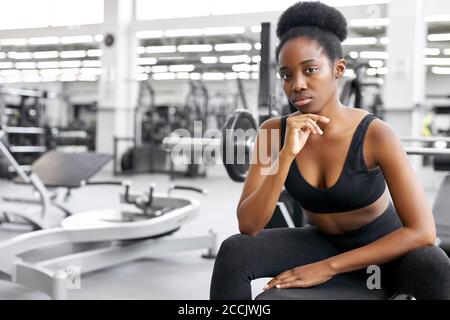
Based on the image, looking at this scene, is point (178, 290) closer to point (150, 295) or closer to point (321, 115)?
point (150, 295)

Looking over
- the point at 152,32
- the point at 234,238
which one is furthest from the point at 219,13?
the point at 234,238

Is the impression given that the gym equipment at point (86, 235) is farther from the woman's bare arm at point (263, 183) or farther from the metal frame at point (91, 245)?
the woman's bare arm at point (263, 183)

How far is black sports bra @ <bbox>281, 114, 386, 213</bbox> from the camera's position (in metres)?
0.81

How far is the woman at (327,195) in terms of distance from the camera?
0.77 metres

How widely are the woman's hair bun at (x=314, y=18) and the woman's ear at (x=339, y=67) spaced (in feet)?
0.15

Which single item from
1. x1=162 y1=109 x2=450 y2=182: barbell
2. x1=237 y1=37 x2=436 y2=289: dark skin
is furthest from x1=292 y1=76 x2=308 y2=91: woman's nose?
x1=162 y1=109 x2=450 y2=182: barbell

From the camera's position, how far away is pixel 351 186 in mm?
804

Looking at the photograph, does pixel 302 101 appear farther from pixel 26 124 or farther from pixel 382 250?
pixel 26 124

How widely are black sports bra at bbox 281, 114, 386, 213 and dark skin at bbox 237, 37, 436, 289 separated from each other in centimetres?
1

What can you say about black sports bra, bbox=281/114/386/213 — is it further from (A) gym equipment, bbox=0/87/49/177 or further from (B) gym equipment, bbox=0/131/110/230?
(A) gym equipment, bbox=0/87/49/177

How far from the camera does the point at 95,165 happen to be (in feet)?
9.42

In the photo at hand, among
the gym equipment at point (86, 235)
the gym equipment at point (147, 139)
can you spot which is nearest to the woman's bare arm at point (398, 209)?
the gym equipment at point (86, 235)
